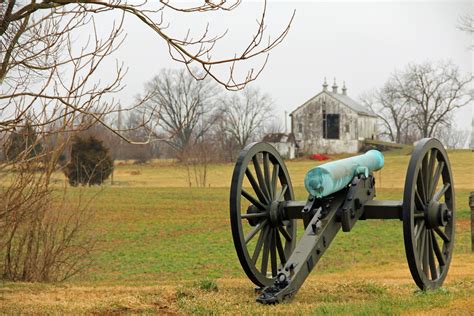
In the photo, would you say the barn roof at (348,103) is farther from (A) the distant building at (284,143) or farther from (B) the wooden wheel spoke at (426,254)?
(B) the wooden wheel spoke at (426,254)

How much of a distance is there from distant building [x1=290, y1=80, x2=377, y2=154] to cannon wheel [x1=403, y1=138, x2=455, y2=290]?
68.3 meters

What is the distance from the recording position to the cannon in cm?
745

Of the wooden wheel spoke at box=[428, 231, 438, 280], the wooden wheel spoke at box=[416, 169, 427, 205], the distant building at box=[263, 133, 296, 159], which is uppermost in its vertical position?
the distant building at box=[263, 133, 296, 159]

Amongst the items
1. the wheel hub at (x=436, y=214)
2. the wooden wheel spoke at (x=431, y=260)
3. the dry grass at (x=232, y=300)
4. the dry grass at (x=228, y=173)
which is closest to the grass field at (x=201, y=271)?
the dry grass at (x=232, y=300)

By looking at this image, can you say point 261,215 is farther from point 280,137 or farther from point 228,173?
point 280,137

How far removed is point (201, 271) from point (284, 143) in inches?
2421

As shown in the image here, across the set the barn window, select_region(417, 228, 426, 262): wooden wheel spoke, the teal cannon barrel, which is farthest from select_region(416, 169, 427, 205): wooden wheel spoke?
the barn window

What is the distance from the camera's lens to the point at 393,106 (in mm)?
84000

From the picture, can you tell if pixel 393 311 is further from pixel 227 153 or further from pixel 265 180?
pixel 227 153

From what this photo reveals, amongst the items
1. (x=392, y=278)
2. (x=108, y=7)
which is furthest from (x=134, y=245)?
(x=108, y=7)

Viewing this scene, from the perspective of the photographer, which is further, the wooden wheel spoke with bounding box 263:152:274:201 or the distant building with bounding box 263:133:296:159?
the distant building with bounding box 263:133:296:159

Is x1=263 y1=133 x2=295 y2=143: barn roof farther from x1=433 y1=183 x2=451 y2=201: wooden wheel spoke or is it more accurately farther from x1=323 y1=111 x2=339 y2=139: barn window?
x1=433 y1=183 x2=451 y2=201: wooden wheel spoke

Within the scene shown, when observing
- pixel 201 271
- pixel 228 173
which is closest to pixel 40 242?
pixel 201 271

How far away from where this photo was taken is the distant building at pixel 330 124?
76.6 metres
